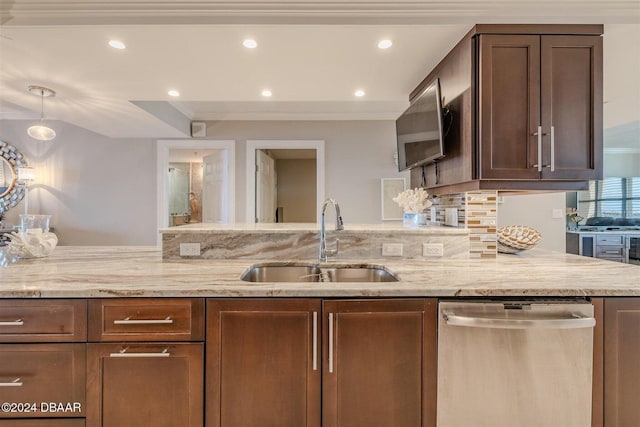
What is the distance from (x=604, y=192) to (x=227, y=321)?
7.53 metres

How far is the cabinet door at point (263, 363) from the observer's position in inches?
50.1

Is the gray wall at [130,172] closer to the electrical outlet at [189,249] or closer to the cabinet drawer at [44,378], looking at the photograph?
the electrical outlet at [189,249]

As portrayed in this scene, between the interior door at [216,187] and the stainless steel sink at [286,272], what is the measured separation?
9.42 ft

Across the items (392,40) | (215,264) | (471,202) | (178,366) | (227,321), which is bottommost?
(178,366)

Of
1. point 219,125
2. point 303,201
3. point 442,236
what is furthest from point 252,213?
point 442,236

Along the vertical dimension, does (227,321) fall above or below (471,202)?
below

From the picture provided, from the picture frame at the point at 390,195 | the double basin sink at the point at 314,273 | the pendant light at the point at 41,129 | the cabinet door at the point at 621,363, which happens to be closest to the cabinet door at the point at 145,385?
the double basin sink at the point at 314,273

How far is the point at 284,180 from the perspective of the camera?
6902 mm

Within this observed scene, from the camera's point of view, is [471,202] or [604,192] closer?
[471,202]

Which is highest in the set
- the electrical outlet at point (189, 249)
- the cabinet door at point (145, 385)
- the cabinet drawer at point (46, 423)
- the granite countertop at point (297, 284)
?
the electrical outlet at point (189, 249)

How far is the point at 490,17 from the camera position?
5.85 feet

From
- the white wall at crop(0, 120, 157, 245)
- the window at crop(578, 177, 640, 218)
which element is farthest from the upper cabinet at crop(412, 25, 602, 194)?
the window at crop(578, 177, 640, 218)

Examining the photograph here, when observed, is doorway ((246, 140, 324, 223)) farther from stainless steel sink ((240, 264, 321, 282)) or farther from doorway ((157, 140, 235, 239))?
stainless steel sink ((240, 264, 321, 282))

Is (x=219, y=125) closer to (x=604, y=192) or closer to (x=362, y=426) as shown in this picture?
(x=362, y=426)
